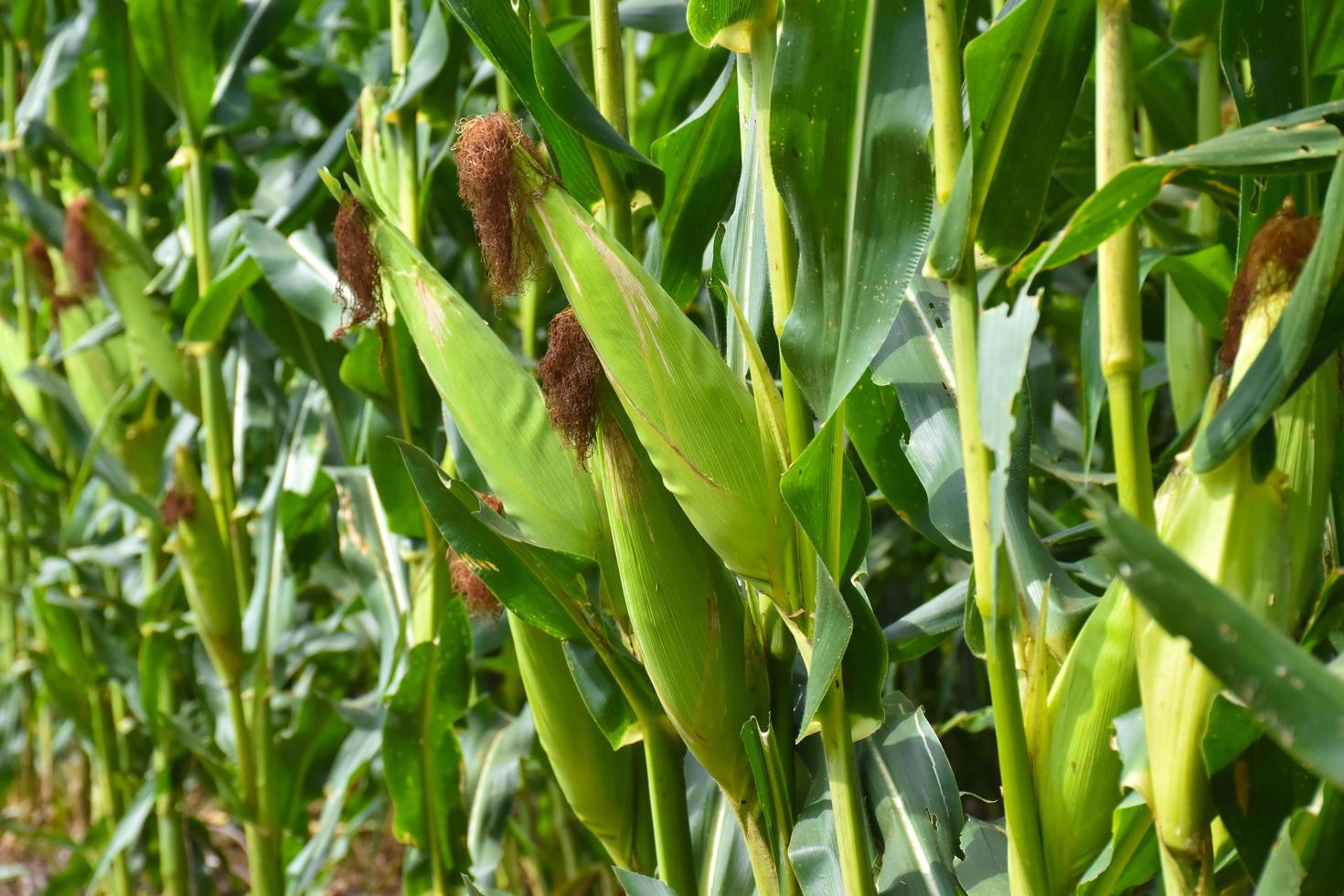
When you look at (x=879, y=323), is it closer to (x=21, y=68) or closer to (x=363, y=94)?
(x=363, y=94)

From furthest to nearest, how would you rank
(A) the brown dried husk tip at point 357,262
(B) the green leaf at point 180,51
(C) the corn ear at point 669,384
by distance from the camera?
(B) the green leaf at point 180,51, (A) the brown dried husk tip at point 357,262, (C) the corn ear at point 669,384

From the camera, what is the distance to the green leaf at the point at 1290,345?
0.48 m

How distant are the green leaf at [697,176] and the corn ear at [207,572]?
816 millimetres

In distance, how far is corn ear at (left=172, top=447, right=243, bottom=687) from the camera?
1.41m

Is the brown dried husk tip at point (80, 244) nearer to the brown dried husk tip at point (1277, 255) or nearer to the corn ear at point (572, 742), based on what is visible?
the corn ear at point (572, 742)

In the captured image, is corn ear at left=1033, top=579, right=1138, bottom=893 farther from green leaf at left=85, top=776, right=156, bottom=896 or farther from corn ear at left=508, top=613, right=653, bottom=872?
green leaf at left=85, top=776, right=156, bottom=896

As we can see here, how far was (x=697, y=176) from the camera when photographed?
85cm

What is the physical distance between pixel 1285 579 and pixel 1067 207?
0.76m

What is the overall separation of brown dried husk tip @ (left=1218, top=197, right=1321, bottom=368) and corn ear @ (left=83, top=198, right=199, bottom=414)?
131 cm

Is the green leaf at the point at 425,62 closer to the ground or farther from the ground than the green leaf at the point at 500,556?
farther from the ground

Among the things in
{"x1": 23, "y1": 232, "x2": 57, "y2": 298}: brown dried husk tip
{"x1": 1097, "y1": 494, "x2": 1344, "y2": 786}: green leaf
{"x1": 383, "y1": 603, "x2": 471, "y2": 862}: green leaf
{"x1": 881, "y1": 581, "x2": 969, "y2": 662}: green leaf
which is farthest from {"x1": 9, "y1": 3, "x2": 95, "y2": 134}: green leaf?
{"x1": 1097, "y1": 494, "x2": 1344, "y2": 786}: green leaf

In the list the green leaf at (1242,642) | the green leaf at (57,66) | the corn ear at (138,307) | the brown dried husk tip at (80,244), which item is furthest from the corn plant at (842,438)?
the green leaf at (57,66)

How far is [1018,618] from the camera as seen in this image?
652mm

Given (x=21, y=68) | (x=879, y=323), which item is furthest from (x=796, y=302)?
(x=21, y=68)
